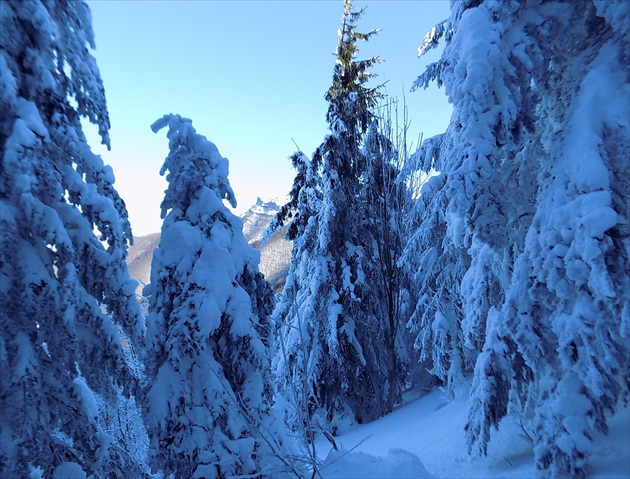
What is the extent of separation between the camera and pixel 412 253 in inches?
445

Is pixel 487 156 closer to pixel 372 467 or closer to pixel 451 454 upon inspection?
pixel 372 467

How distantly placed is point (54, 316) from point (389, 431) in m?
8.28

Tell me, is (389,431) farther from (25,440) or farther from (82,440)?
(25,440)

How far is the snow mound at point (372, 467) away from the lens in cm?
528

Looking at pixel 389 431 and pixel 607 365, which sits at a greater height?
pixel 607 365

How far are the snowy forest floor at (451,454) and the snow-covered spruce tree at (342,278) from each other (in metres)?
3.08

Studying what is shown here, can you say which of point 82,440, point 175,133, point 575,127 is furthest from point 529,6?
point 82,440

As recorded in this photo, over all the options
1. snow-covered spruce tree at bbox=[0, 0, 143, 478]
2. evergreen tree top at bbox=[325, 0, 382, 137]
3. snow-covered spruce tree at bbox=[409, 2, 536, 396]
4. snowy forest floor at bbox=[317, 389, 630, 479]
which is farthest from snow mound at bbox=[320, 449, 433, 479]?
evergreen tree top at bbox=[325, 0, 382, 137]

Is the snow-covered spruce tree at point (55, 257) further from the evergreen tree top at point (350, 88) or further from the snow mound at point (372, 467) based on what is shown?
the evergreen tree top at point (350, 88)

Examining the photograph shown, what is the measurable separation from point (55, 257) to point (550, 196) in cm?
556

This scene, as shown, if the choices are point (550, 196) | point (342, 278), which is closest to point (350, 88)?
point (342, 278)

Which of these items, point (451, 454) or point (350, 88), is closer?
point (451, 454)

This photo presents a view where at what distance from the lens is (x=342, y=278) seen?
12445mm

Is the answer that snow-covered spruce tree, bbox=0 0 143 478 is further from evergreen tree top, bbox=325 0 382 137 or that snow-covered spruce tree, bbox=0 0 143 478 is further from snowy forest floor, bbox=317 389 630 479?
evergreen tree top, bbox=325 0 382 137
